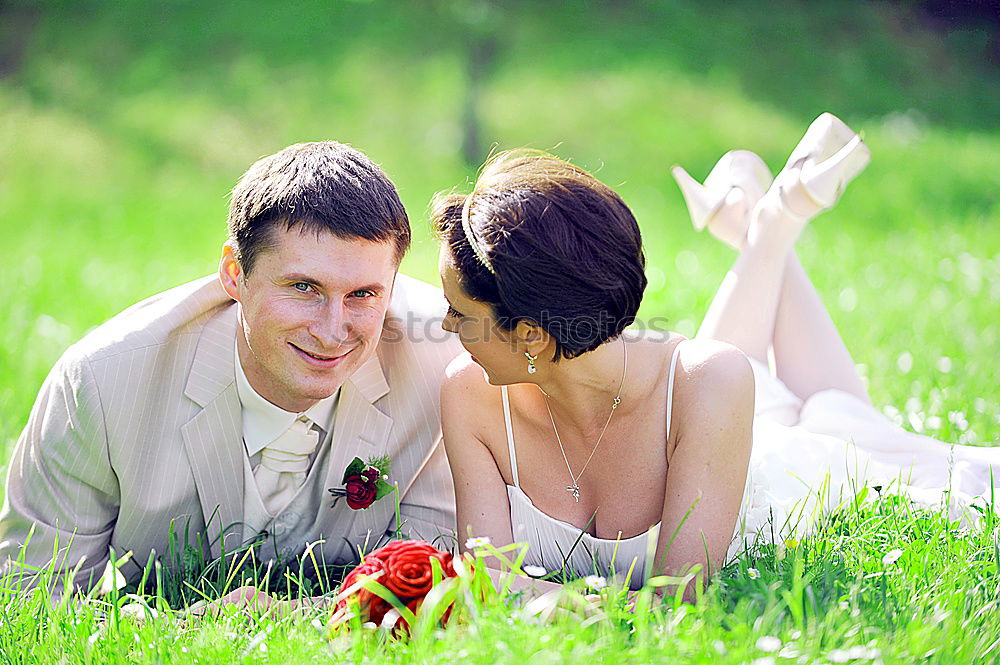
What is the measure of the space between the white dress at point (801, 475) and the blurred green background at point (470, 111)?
3.61 metres

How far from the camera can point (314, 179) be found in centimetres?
367

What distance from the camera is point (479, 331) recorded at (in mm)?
3484

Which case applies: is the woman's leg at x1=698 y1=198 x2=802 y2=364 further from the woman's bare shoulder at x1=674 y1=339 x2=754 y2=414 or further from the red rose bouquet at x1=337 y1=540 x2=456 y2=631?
the red rose bouquet at x1=337 y1=540 x2=456 y2=631

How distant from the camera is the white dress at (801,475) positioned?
3738 mm

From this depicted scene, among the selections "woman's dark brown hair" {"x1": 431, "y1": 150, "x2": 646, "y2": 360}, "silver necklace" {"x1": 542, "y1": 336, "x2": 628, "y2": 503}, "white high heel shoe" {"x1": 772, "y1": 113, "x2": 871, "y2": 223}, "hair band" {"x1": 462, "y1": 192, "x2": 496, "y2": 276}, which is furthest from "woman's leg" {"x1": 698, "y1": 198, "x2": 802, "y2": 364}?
"hair band" {"x1": 462, "y1": 192, "x2": 496, "y2": 276}

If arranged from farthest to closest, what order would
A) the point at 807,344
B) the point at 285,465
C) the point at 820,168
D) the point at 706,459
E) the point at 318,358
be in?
1. the point at 807,344
2. the point at 820,168
3. the point at 285,465
4. the point at 318,358
5. the point at 706,459

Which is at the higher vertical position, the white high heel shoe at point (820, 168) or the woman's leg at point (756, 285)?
the white high heel shoe at point (820, 168)

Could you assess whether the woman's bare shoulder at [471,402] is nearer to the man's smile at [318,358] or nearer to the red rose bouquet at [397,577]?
the man's smile at [318,358]

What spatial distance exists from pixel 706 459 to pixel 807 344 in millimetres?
2005

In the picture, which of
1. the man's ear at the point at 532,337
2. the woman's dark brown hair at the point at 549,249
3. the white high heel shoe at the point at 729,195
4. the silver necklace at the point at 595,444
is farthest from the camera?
the white high heel shoe at the point at 729,195

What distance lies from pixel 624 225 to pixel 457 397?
1.00 m

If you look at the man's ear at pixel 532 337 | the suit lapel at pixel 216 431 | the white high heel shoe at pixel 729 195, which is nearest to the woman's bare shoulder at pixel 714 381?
the man's ear at pixel 532 337

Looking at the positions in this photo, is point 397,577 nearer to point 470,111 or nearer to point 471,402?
point 471,402

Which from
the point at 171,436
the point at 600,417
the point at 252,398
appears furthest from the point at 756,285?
the point at 171,436
